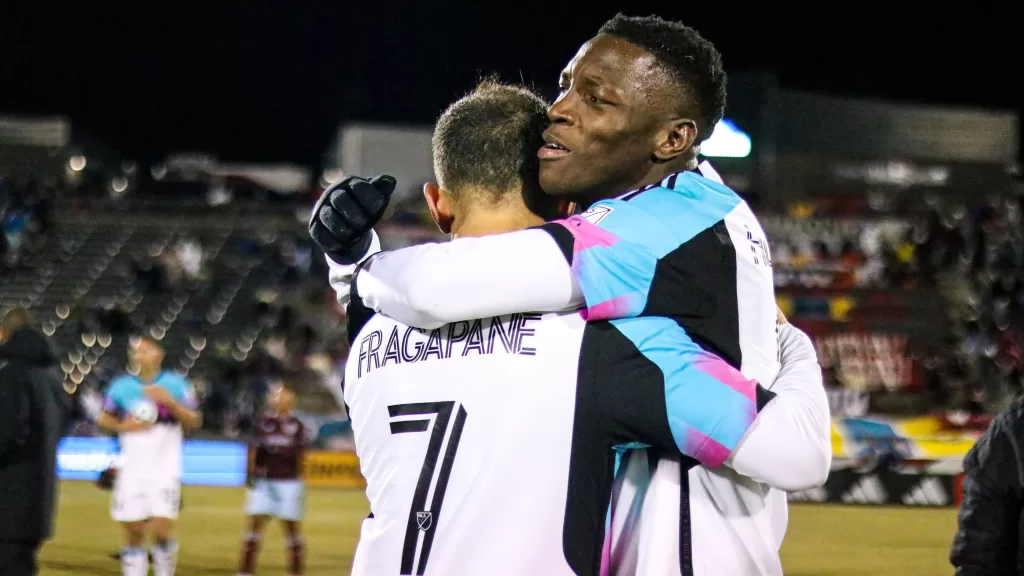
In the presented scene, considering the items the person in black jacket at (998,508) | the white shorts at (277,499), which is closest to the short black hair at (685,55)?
the person in black jacket at (998,508)

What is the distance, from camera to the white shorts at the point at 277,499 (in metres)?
11.4

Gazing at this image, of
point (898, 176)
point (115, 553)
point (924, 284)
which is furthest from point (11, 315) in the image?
point (898, 176)

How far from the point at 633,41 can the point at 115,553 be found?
11568mm

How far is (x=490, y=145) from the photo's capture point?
2404mm

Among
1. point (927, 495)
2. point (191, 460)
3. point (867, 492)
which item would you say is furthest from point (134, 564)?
point (927, 495)

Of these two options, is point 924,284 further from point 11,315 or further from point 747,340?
point 747,340

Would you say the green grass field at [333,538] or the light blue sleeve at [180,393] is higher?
the light blue sleeve at [180,393]

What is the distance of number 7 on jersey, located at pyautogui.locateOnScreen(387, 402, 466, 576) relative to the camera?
7.39 feet

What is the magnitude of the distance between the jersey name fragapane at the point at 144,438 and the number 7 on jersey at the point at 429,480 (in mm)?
8935

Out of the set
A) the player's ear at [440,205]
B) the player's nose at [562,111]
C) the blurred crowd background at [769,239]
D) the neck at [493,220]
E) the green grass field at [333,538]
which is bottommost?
the green grass field at [333,538]

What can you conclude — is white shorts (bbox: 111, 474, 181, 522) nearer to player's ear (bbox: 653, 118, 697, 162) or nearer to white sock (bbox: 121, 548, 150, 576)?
white sock (bbox: 121, 548, 150, 576)

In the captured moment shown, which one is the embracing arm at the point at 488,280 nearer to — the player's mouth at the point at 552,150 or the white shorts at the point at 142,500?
the player's mouth at the point at 552,150

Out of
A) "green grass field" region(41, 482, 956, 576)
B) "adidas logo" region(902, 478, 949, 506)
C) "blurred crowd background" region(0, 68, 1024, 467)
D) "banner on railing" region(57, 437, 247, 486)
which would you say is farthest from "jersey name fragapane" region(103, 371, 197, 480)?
"adidas logo" region(902, 478, 949, 506)

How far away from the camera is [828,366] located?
24.5m
